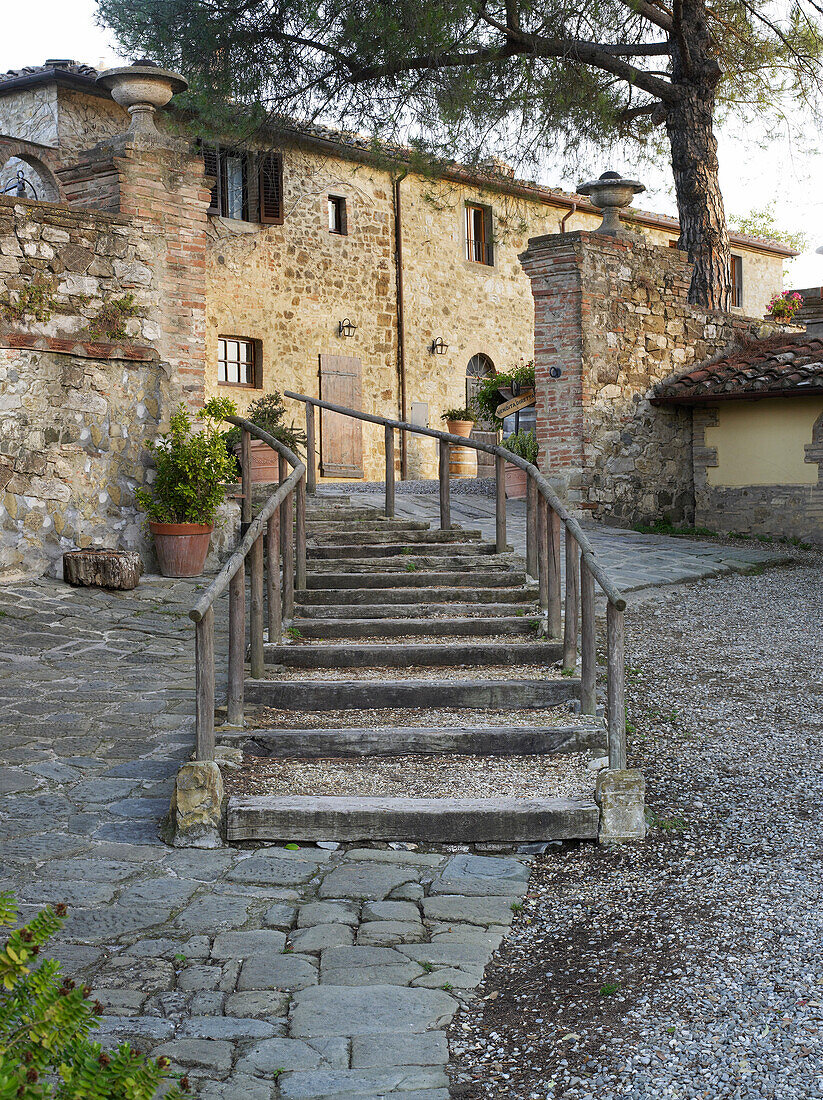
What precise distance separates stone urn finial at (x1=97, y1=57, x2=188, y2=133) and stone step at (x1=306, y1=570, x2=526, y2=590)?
14.4 feet

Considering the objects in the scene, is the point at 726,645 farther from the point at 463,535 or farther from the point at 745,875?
the point at 745,875

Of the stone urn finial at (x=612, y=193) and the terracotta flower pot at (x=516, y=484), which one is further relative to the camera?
the terracotta flower pot at (x=516, y=484)

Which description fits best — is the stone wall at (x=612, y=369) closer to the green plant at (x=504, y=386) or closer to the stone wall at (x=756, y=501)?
the stone wall at (x=756, y=501)

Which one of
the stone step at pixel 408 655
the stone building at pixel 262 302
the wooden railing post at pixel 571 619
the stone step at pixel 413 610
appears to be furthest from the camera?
the stone building at pixel 262 302

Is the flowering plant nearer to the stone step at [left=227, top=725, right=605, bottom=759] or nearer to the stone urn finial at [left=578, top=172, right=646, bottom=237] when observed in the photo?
the stone urn finial at [left=578, top=172, right=646, bottom=237]

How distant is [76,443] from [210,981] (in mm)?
6288

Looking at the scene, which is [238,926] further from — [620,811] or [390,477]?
[390,477]

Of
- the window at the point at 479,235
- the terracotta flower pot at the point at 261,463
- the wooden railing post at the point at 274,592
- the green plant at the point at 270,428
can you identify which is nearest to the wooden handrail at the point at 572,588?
the wooden railing post at the point at 274,592

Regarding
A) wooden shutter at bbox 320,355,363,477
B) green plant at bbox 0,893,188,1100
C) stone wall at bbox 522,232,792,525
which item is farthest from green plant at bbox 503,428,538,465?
green plant at bbox 0,893,188,1100

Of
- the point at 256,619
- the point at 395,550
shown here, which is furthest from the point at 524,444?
the point at 256,619

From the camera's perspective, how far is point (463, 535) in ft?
25.8

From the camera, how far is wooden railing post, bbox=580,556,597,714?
15.1 ft

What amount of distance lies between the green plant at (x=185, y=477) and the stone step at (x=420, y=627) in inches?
117

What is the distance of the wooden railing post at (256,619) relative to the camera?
512 centimetres
